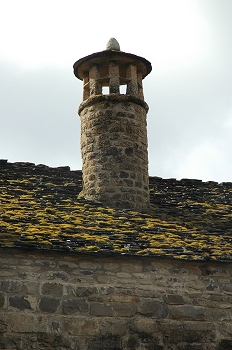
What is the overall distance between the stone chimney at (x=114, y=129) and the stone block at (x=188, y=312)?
8.86ft

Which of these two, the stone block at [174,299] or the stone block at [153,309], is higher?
the stone block at [174,299]

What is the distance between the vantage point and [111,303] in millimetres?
9828

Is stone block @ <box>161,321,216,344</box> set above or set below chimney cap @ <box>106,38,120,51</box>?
below

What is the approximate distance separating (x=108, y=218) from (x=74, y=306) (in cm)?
222

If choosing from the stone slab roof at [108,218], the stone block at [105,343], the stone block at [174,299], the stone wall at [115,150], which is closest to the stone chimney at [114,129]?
the stone wall at [115,150]

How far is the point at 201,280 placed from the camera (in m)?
10.4

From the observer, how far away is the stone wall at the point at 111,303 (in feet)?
31.0

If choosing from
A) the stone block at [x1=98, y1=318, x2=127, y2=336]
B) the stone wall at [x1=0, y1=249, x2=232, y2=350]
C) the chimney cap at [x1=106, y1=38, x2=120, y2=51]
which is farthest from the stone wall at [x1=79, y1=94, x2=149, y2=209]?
the stone block at [x1=98, y1=318, x2=127, y2=336]

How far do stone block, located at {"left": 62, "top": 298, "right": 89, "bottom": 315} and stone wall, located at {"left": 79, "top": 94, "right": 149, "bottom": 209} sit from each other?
2.91m

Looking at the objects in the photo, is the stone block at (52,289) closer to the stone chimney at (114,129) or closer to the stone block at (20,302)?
the stone block at (20,302)

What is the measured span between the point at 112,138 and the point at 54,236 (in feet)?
10.2

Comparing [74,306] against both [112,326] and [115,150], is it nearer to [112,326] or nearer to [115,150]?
[112,326]

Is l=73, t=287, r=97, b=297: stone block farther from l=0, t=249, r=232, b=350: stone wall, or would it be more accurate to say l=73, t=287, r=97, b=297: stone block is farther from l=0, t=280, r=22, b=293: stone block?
l=0, t=280, r=22, b=293: stone block

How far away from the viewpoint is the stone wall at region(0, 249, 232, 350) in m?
9.46
